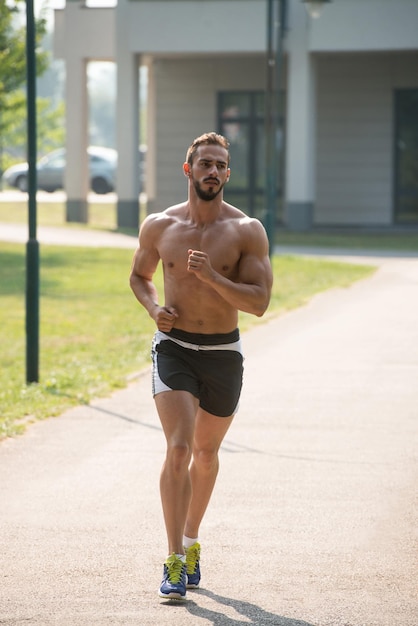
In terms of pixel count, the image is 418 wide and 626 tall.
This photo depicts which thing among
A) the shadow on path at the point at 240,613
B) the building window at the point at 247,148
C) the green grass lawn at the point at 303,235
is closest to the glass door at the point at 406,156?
the green grass lawn at the point at 303,235

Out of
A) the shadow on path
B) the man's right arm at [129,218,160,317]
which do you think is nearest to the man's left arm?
the man's right arm at [129,218,160,317]

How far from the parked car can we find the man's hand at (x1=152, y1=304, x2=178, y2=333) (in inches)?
1920

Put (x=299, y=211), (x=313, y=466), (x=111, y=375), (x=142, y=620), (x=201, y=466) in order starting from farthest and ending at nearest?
(x=299, y=211)
(x=111, y=375)
(x=313, y=466)
(x=201, y=466)
(x=142, y=620)

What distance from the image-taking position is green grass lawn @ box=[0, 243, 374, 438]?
457 inches

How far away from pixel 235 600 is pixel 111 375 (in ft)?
22.9

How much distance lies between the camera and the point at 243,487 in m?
8.09

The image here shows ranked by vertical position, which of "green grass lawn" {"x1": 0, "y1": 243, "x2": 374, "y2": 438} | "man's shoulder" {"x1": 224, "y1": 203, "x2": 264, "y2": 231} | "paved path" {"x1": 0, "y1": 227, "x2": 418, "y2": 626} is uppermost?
"man's shoulder" {"x1": 224, "y1": 203, "x2": 264, "y2": 231}

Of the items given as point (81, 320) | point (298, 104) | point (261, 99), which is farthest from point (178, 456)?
point (261, 99)

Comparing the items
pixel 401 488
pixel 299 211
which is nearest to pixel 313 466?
pixel 401 488

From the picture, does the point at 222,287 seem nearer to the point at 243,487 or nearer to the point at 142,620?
the point at 142,620

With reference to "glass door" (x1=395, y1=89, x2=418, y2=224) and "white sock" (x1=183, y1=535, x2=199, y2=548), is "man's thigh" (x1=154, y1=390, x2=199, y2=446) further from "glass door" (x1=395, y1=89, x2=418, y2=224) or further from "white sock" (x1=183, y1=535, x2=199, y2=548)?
"glass door" (x1=395, y1=89, x2=418, y2=224)

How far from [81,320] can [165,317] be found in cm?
1180

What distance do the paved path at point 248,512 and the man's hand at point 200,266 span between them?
4.54 ft

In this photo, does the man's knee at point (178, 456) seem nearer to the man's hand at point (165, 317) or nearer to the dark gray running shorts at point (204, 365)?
the dark gray running shorts at point (204, 365)
